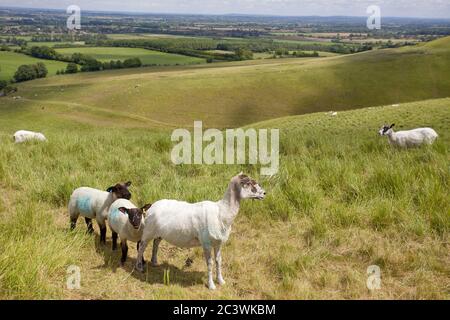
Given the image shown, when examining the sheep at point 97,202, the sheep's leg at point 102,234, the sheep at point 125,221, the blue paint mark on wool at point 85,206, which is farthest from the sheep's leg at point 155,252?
Result: the blue paint mark on wool at point 85,206

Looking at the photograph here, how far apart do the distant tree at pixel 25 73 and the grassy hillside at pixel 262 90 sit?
769cm

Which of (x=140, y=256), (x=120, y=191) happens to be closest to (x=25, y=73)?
(x=120, y=191)

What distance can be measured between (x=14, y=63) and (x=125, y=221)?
127 metres

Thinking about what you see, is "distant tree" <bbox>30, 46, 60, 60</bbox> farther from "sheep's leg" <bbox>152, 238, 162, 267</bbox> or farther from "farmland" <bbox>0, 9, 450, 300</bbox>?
"sheep's leg" <bbox>152, 238, 162, 267</bbox>

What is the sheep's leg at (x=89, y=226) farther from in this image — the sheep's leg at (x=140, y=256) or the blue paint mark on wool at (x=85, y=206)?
the sheep's leg at (x=140, y=256)

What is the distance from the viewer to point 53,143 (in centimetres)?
1512

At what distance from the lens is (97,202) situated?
7668 millimetres

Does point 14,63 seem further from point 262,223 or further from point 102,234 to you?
point 262,223

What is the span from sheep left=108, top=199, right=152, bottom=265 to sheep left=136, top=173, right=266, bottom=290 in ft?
0.99

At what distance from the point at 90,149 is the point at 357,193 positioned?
9289mm

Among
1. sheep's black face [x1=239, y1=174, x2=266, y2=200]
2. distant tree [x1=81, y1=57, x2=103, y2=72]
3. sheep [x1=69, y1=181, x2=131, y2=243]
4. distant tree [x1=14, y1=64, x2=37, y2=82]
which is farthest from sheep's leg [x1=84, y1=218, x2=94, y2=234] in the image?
distant tree [x1=81, y1=57, x2=103, y2=72]

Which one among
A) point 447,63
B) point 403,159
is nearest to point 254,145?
point 403,159

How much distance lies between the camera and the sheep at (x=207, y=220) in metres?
6.12
